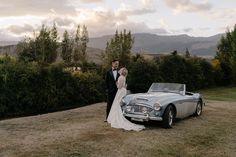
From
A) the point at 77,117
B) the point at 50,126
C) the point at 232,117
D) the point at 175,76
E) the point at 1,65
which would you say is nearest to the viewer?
the point at 50,126

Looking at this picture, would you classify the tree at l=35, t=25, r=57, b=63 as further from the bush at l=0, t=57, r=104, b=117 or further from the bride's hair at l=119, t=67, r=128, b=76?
the bride's hair at l=119, t=67, r=128, b=76

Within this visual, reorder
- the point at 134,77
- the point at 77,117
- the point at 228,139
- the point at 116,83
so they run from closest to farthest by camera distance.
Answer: the point at 228,139 < the point at 116,83 < the point at 77,117 < the point at 134,77

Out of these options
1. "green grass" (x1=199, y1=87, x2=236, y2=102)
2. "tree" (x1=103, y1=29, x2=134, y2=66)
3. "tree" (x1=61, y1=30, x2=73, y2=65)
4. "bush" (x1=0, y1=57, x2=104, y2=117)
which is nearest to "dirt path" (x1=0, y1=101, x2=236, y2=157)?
"bush" (x1=0, y1=57, x2=104, y2=117)

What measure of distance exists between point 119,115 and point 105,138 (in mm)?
2250

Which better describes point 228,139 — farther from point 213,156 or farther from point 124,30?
point 124,30

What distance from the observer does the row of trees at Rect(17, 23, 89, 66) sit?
34.8 metres

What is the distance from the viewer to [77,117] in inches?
584

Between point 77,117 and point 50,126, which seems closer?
point 50,126

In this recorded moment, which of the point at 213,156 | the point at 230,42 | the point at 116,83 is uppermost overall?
the point at 230,42

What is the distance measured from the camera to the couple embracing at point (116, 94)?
1277 cm

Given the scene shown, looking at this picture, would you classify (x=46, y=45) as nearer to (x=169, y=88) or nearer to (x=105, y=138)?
(x=169, y=88)

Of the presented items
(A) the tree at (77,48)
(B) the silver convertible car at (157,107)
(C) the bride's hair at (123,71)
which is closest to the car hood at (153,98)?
(B) the silver convertible car at (157,107)

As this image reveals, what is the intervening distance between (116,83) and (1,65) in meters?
6.20

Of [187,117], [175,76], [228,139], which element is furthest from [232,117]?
[175,76]
